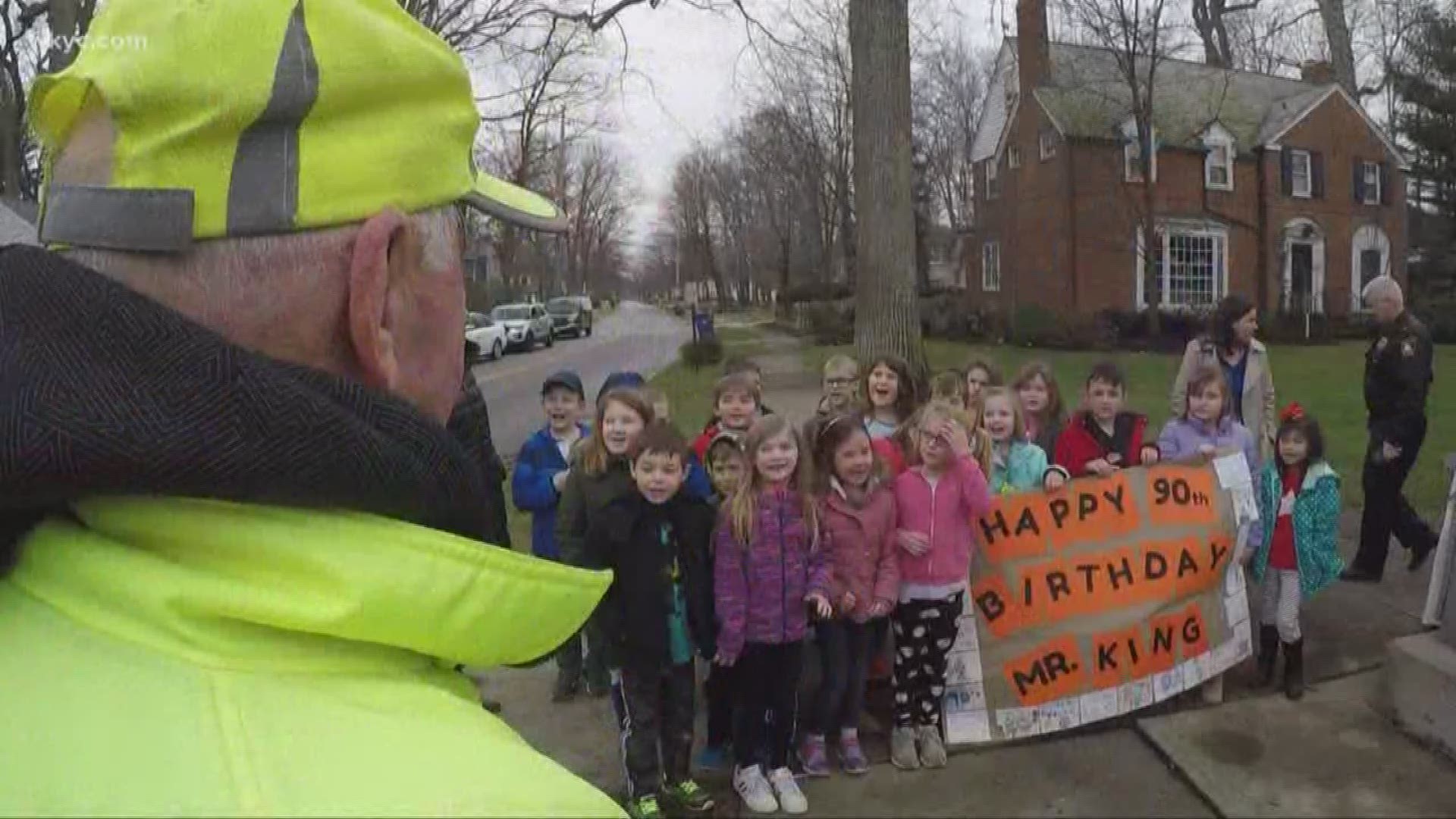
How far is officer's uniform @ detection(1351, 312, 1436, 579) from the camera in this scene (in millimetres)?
7012

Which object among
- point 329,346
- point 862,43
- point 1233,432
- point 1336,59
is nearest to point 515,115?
point 862,43

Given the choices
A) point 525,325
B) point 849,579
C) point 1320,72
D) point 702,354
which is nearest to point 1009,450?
point 849,579

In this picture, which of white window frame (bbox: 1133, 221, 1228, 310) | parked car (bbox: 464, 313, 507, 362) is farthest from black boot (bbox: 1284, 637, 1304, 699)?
white window frame (bbox: 1133, 221, 1228, 310)

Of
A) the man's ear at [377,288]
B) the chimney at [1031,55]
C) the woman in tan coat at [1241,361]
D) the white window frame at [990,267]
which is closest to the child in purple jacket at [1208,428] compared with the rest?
the woman in tan coat at [1241,361]

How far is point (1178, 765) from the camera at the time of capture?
434 cm

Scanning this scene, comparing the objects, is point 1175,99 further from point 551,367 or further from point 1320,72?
point 551,367

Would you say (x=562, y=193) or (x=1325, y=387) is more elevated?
(x=562, y=193)

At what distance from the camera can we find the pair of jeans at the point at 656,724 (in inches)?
166

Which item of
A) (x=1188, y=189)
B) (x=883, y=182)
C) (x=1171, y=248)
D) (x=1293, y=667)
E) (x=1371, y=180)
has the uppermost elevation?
(x=1371, y=180)

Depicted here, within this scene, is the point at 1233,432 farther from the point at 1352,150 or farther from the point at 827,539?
the point at 1352,150

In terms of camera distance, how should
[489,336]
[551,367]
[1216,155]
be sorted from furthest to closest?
[1216,155] → [489,336] → [551,367]

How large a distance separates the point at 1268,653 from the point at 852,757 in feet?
7.75

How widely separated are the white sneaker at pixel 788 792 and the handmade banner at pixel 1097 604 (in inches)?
33.9

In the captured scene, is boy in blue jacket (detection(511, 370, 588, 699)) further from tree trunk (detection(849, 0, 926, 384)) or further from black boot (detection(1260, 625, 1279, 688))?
tree trunk (detection(849, 0, 926, 384))
